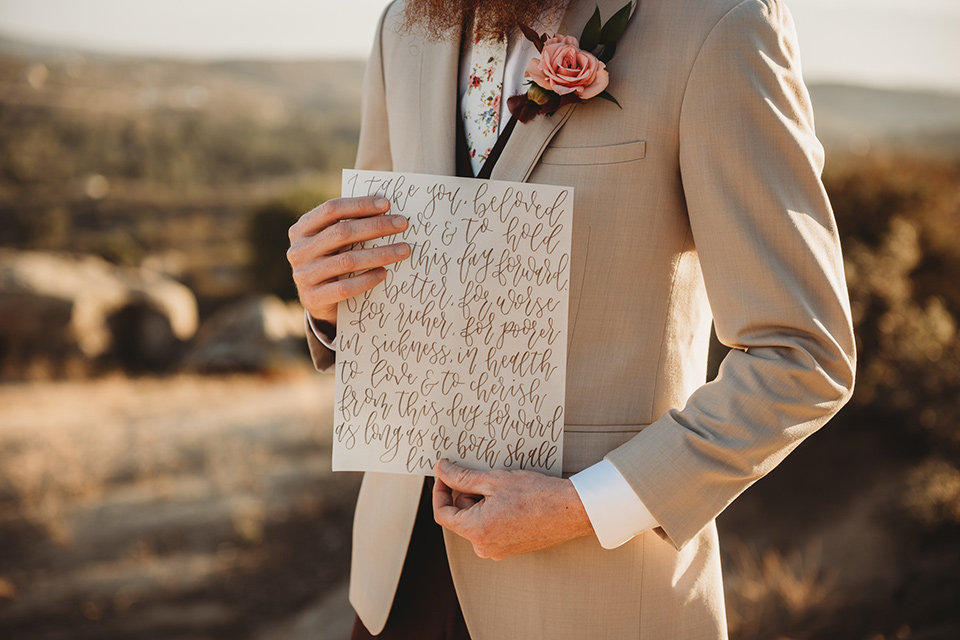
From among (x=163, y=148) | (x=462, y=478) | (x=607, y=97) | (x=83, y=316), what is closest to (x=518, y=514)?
(x=462, y=478)

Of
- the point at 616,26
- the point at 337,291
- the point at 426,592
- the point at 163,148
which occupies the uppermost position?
the point at 163,148

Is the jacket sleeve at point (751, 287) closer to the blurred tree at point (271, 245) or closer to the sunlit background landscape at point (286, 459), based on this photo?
the sunlit background landscape at point (286, 459)

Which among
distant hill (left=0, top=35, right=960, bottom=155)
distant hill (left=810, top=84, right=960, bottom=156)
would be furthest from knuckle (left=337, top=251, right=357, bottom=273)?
distant hill (left=0, top=35, right=960, bottom=155)

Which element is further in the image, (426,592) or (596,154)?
(426,592)

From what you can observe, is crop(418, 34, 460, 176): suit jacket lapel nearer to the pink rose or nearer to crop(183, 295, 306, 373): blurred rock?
the pink rose

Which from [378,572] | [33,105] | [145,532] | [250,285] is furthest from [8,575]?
[33,105]

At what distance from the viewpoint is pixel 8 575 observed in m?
4.34

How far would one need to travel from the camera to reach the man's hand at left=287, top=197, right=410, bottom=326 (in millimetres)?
1041

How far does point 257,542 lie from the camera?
4.79 metres

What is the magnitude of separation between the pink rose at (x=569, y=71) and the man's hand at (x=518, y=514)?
0.55 metres

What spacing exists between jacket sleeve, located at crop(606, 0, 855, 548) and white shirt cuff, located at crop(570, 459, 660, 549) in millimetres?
16

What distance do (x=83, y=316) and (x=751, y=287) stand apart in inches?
392

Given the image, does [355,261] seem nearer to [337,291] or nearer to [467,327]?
[337,291]

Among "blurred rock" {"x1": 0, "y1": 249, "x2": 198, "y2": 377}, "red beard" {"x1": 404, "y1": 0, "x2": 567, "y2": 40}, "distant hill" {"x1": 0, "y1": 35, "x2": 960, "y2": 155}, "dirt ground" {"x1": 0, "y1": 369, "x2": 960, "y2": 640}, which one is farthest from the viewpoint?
"distant hill" {"x1": 0, "y1": 35, "x2": 960, "y2": 155}
